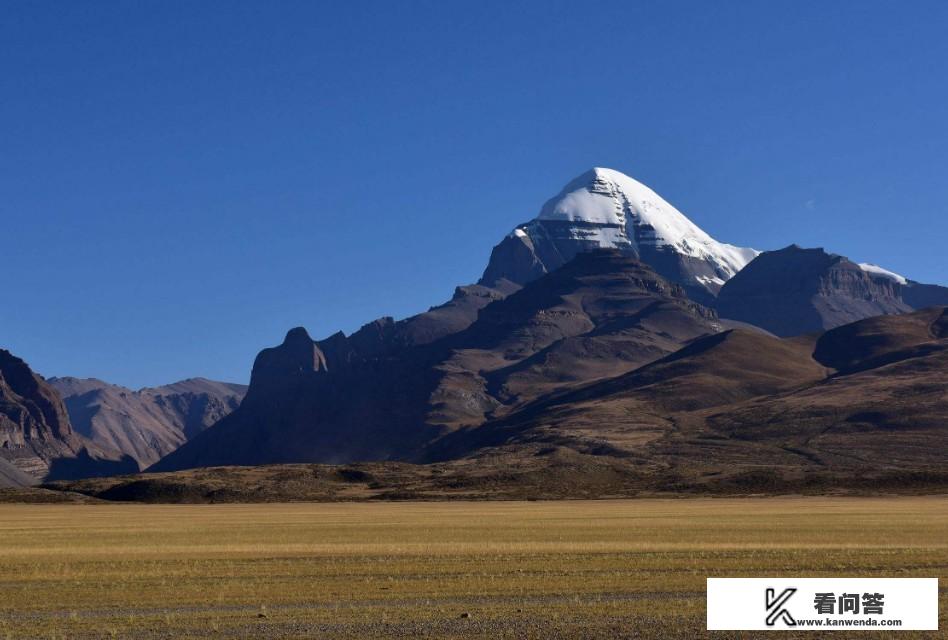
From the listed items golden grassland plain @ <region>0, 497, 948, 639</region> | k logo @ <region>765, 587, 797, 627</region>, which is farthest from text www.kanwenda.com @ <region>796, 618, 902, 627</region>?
golden grassland plain @ <region>0, 497, 948, 639</region>

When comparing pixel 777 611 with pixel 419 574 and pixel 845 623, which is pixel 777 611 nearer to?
pixel 845 623

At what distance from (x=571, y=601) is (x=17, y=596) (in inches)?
777

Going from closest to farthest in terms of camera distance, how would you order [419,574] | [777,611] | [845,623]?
[845,623], [777,611], [419,574]

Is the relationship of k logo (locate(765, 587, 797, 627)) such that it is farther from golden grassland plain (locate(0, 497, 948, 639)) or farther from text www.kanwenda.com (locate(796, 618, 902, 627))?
golden grassland plain (locate(0, 497, 948, 639))

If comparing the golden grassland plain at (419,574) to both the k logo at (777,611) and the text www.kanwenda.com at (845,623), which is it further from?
the k logo at (777,611)

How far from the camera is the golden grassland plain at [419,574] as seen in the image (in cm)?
3391

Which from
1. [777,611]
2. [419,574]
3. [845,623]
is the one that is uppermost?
[777,611]

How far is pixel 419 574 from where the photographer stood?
47875mm

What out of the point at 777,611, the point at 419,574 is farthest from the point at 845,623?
the point at 419,574

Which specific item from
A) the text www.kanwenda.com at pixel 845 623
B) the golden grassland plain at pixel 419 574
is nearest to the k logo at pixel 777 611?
the text www.kanwenda.com at pixel 845 623

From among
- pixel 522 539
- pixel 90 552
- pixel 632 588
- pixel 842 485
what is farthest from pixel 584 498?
pixel 632 588

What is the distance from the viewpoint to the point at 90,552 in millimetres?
64750

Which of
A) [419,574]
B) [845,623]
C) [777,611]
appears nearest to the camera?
[845,623]

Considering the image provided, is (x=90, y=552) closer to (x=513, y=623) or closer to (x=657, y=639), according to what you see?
(x=513, y=623)
